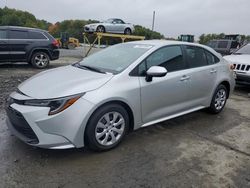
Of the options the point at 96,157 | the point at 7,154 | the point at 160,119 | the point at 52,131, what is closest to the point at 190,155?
the point at 160,119

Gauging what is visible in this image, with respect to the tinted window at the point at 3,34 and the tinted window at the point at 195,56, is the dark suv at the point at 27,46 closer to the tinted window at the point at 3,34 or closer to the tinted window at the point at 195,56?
the tinted window at the point at 3,34

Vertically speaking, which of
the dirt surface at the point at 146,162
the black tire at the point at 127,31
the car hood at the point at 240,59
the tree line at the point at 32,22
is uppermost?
the tree line at the point at 32,22

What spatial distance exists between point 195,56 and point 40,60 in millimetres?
7279

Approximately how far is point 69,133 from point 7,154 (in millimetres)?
946

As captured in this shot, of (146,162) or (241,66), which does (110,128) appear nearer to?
(146,162)

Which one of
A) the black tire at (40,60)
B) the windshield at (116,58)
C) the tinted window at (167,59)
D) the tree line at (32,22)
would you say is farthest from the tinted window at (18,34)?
the tree line at (32,22)

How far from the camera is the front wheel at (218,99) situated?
511cm

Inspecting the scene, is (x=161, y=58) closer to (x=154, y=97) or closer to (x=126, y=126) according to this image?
(x=154, y=97)

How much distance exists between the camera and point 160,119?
405 centimetres

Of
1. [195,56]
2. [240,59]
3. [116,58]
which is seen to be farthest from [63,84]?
[240,59]

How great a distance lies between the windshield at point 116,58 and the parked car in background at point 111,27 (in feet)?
45.8

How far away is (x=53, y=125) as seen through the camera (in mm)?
2982

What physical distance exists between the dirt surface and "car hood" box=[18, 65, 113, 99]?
2.67 feet

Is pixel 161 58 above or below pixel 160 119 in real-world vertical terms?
above
